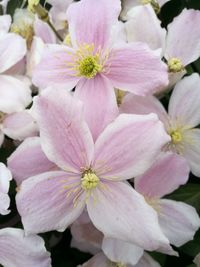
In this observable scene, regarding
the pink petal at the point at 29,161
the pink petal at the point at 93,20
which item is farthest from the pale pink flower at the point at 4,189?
the pink petal at the point at 93,20

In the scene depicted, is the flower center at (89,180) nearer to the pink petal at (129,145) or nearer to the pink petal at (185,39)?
the pink petal at (129,145)

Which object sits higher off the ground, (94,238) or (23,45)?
(23,45)

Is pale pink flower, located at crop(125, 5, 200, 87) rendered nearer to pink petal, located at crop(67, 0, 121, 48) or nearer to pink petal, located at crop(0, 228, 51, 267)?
pink petal, located at crop(67, 0, 121, 48)

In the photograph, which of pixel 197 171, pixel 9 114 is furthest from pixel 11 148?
pixel 197 171

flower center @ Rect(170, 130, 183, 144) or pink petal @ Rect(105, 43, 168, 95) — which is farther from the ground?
pink petal @ Rect(105, 43, 168, 95)

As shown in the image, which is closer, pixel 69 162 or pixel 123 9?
pixel 69 162

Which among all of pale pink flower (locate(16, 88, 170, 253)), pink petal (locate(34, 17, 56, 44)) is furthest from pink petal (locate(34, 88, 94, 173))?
pink petal (locate(34, 17, 56, 44))

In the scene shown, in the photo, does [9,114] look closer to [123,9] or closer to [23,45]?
[23,45]

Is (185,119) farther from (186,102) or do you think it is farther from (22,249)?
(22,249)
